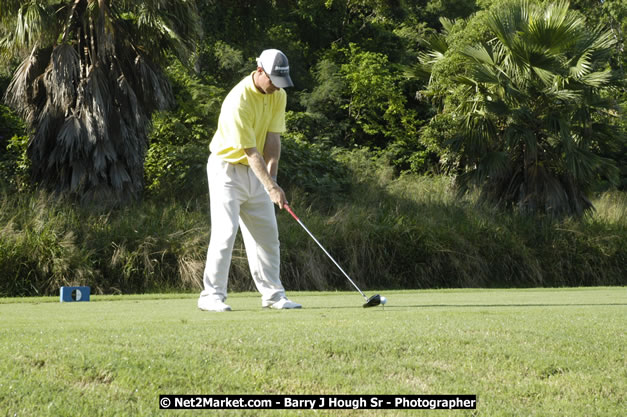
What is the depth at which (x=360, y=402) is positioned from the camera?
397 centimetres

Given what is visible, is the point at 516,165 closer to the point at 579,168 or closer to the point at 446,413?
the point at 579,168

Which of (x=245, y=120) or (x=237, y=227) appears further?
(x=237, y=227)

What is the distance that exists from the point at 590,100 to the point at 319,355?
15.2 metres

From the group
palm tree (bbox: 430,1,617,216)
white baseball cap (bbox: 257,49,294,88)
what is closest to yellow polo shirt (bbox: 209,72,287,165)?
white baseball cap (bbox: 257,49,294,88)

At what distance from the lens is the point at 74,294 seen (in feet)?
30.8

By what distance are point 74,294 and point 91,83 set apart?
23.0 ft

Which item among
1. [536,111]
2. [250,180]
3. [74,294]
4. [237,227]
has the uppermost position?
[536,111]

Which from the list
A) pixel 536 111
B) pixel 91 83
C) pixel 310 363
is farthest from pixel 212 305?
pixel 536 111

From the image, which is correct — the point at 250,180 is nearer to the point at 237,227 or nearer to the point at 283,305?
the point at 237,227

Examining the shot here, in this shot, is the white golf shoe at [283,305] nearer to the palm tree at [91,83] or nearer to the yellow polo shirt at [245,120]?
the yellow polo shirt at [245,120]

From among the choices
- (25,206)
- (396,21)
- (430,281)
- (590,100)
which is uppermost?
(396,21)

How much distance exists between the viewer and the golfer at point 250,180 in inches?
276

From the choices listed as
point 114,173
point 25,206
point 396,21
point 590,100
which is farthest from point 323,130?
point 25,206

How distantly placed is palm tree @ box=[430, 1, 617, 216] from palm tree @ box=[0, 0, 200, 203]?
21.8 ft
